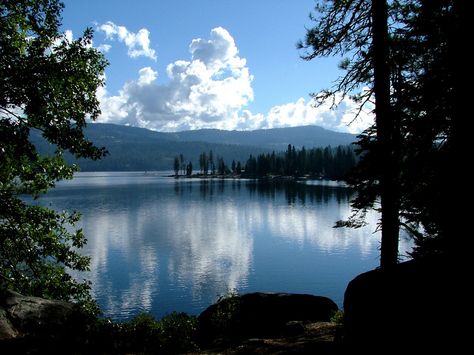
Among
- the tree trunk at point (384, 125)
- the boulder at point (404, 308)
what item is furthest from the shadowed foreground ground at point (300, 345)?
the tree trunk at point (384, 125)

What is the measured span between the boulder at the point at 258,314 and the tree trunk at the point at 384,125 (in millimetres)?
5884

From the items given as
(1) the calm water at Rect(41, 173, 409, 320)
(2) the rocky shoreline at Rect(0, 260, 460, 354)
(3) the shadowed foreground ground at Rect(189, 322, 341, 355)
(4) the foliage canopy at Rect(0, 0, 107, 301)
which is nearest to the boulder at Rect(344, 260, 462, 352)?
(2) the rocky shoreline at Rect(0, 260, 460, 354)

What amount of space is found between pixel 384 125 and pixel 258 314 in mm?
9770

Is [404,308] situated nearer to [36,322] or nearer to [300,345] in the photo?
[300,345]

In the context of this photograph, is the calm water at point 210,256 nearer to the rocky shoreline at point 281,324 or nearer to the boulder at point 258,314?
the boulder at point 258,314

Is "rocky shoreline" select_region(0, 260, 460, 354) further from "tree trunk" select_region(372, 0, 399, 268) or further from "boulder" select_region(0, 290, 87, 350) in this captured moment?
"tree trunk" select_region(372, 0, 399, 268)

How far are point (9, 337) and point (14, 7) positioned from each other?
352 inches

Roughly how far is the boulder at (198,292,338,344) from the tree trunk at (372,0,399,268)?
232 inches

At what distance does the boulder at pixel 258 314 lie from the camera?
Result: 16.1 metres

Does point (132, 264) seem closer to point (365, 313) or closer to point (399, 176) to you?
point (399, 176)

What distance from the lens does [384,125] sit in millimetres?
12578

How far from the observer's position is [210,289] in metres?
32.3

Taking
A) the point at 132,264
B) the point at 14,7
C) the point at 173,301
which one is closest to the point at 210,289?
the point at 173,301

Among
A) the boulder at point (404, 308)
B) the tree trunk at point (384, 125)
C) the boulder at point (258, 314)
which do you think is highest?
the tree trunk at point (384, 125)
